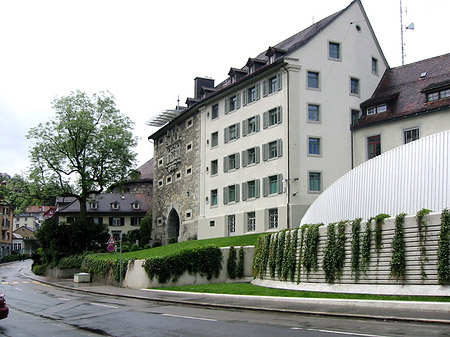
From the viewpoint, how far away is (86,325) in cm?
1566

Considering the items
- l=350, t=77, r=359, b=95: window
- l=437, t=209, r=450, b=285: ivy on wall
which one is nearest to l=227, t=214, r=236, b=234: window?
l=350, t=77, r=359, b=95: window

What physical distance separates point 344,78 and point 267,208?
1247cm

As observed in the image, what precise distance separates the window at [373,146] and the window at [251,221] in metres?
10.2

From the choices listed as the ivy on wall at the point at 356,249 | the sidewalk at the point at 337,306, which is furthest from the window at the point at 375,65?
the sidewalk at the point at 337,306

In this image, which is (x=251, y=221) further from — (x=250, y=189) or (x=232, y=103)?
(x=232, y=103)

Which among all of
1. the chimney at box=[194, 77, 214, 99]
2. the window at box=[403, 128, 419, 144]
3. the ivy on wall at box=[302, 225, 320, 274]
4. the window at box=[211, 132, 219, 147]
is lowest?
the ivy on wall at box=[302, 225, 320, 274]

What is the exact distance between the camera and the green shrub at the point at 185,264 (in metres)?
Answer: 32.7

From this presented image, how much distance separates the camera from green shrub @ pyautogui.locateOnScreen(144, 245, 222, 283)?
32.7 meters

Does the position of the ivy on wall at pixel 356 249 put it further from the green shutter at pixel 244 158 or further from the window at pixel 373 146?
the green shutter at pixel 244 158

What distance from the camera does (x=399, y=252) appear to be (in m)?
19.5

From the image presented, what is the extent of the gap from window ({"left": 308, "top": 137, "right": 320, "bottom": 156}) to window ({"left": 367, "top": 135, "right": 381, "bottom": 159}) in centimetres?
389

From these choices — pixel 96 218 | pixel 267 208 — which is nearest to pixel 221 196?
pixel 267 208

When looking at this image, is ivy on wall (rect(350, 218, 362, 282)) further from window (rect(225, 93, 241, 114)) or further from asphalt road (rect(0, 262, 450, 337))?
window (rect(225, 93, 241, 114))

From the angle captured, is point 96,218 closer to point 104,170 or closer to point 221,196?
point 104,170
